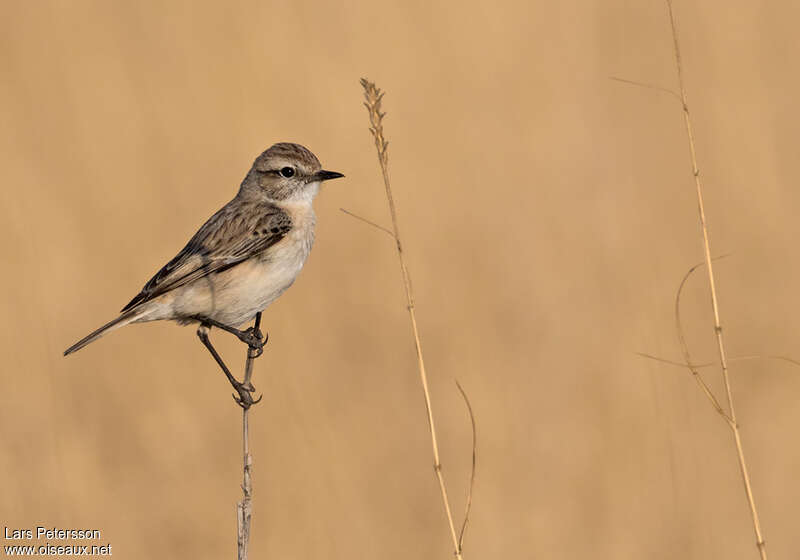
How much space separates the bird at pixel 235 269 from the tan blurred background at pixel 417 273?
1543mm

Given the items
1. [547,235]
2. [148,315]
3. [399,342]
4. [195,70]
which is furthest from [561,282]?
[148,315]

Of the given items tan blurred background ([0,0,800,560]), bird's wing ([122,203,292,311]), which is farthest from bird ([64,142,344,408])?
tan blurred background ([0,0,800,560])

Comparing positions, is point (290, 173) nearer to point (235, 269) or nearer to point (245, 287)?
point (235, 269)

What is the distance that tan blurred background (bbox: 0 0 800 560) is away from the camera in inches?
336

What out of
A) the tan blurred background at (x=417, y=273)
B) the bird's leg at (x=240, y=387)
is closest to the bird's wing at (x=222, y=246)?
the bird's leg at (x=240, y=387)

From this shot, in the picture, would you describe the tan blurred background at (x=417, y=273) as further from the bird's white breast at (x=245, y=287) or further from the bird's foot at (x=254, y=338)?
the bird's foot at (x=254, y=338)

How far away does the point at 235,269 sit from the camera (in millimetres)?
6285

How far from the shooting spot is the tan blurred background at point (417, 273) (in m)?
8.55

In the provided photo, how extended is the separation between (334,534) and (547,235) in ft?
14.1

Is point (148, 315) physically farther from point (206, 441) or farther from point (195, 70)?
point (195, 70)

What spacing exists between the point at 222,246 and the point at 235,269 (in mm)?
177

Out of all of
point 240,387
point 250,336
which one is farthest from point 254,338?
point 240,387

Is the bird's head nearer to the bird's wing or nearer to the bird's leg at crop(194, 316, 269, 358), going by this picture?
the bird's wing

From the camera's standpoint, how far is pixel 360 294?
10.8 m
